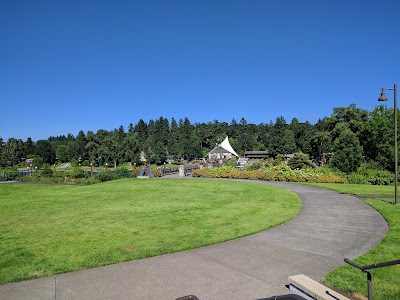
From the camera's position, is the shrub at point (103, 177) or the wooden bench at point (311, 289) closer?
the wooden bench at point (311, 289)

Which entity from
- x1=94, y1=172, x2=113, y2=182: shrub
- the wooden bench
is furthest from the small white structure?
the wooden bench

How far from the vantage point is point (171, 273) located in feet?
20.7

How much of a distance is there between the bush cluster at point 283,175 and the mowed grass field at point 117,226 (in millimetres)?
9301

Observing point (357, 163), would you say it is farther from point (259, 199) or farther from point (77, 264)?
point (77, 264)

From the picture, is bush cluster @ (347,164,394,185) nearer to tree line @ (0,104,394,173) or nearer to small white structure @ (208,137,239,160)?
tree line @ (0,104,394,173)

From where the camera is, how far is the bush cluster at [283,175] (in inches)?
993

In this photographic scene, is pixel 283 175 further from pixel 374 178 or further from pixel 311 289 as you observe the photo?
pixel 311 289

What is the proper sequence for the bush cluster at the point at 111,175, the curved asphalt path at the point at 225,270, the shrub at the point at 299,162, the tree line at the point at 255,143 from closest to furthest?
1. the curved asphalt path at the point at 225,270
2. the bush cluster at the point at 111,175
3. the shrub at the point at 299,162
4. the tree line at the point at 255,143

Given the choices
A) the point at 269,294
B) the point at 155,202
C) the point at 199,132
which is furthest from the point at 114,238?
the point at 199,132

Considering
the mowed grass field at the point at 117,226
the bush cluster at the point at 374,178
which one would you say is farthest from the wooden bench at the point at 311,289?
the bush cluster at the point at 374,178

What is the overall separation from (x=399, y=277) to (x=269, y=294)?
2776 millimetres

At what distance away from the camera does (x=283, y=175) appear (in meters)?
26.7

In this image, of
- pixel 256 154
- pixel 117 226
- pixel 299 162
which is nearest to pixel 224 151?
pixel 256 154

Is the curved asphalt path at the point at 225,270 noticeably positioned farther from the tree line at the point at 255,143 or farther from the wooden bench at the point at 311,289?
the tree line at the point at 255,143
